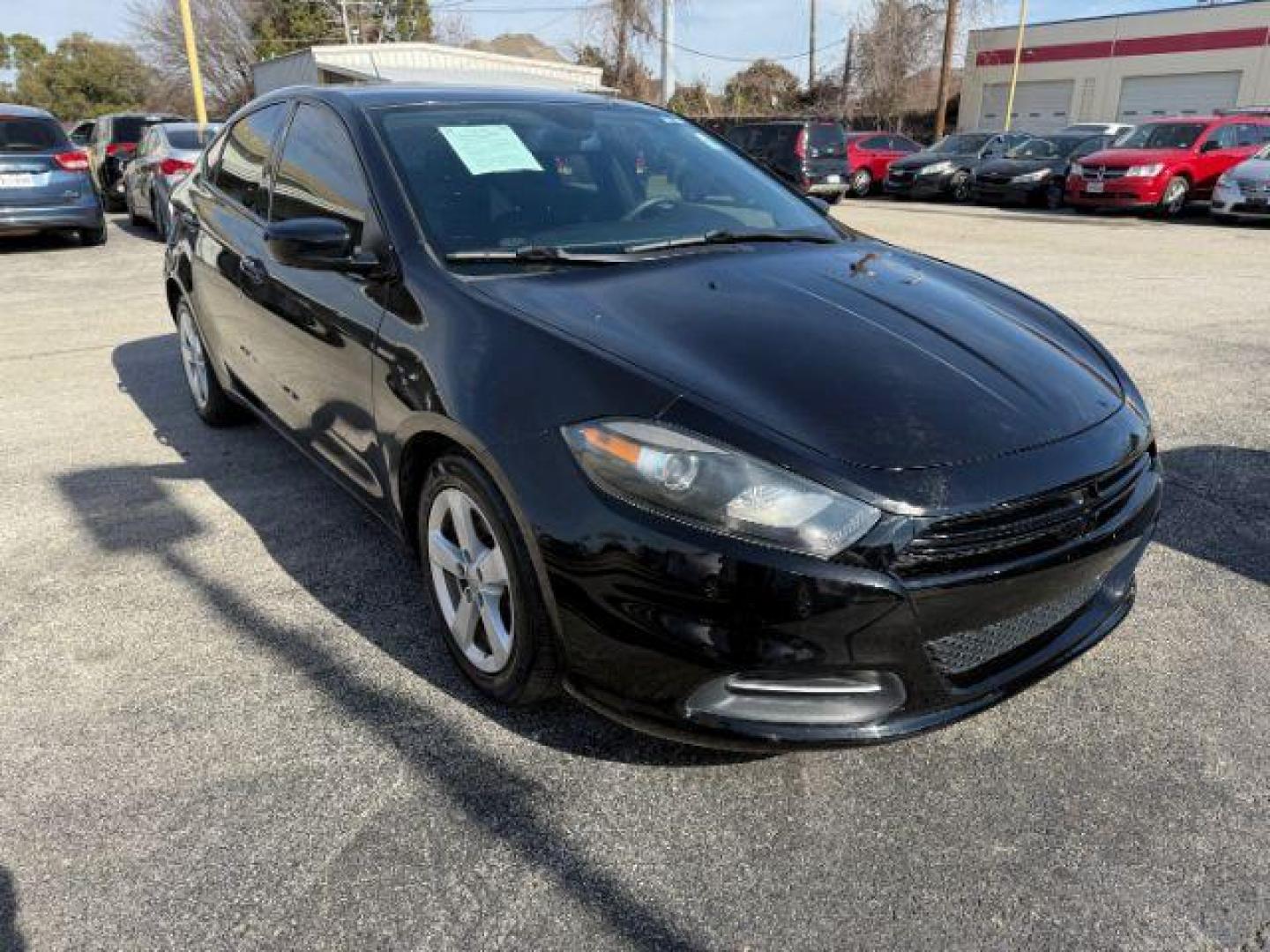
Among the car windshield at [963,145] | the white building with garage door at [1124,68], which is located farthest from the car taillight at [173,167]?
the white building with garage door at [1124,68]

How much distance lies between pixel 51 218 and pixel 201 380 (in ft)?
26.3

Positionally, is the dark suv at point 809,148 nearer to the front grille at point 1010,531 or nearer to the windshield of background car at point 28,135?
the windshield of background car at point 28,135

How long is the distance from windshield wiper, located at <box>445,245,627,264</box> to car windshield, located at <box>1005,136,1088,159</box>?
782 inches

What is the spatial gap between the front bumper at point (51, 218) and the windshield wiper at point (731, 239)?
10.6 meters

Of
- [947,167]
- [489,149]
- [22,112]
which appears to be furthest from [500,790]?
[947,167]

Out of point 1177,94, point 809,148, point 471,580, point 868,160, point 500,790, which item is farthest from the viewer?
point 1177,94

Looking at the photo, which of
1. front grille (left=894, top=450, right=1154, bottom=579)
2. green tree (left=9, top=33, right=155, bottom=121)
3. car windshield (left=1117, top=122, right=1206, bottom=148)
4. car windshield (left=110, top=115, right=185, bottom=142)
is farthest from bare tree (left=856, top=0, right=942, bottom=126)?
front grille (left=894, top=450, right=1154, bottom=579)

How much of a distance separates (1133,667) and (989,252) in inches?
407

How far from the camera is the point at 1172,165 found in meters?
16.2

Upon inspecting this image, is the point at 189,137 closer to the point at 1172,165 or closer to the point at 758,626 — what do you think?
the point at 758,626

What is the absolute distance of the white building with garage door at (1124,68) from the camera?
33156 millimetres

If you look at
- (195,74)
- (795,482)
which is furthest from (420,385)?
(195,74)

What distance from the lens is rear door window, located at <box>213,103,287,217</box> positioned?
3.82 meters

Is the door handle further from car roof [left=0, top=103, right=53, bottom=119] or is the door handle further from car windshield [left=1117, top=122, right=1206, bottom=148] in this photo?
car windshield [left=1117, top=122, right=1206, bottom=148]
